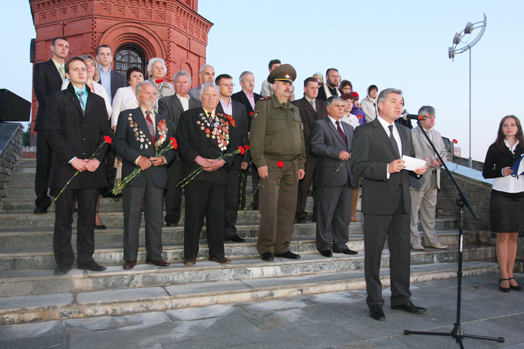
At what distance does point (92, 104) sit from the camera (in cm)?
462

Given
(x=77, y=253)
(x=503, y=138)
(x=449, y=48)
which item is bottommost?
(x=77, y=253)


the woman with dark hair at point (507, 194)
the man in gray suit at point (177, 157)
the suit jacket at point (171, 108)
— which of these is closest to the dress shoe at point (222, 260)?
the man in gray suit at point (177, 157)

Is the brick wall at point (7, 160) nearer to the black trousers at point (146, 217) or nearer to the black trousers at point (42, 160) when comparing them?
the black trousers at point (42, 160)

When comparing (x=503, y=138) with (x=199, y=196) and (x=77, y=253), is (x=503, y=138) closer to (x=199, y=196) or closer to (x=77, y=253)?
(x=199, y=196)

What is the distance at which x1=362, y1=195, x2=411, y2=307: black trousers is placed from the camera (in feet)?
13.3

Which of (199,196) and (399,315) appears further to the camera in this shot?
(199,196)

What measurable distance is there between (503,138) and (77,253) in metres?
5.32

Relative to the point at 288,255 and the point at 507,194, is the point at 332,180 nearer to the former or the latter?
the point at 288,255

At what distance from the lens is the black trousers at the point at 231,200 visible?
227 inches

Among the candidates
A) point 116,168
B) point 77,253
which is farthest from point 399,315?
point 116,168

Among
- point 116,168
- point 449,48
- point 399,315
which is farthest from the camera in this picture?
point 449,48

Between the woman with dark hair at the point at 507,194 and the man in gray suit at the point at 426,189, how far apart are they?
38.5 inches

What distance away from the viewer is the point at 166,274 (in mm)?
4484

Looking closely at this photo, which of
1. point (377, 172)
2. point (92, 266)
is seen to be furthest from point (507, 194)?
point (92, 266)
